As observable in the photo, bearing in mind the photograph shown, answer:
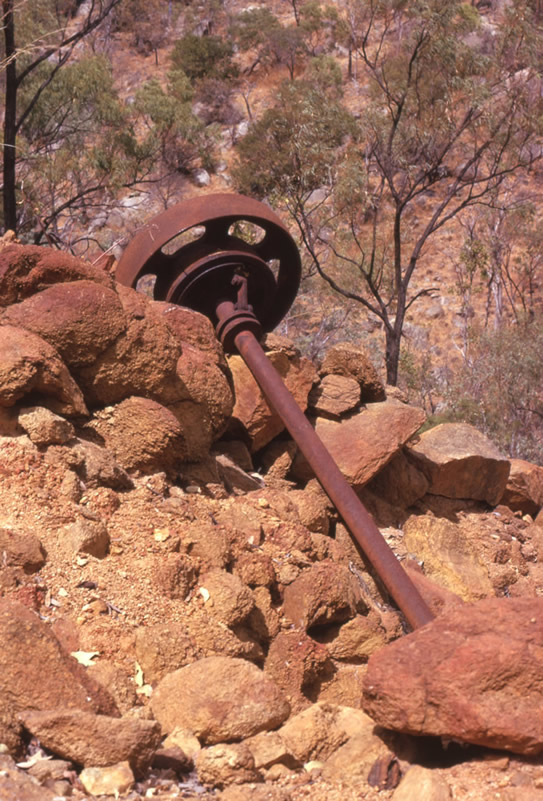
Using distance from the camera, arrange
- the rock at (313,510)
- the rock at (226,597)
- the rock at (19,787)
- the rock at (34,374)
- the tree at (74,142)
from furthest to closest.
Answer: the tree at (74,142)
the rock at (313,510)
the rock at (34,374)
the rock at (226,597)
the rock at (19,787)

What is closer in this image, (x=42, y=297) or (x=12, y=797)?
(x=12, y=797)

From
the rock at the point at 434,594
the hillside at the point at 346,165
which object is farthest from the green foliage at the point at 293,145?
the rock at the point at 434,594

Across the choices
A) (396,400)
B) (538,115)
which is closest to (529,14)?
(538,115)

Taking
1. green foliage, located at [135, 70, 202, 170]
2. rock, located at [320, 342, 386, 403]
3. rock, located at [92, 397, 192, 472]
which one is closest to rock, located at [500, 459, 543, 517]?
rock, located at [320, 342, 386, 403]

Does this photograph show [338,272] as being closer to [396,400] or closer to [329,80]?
[329,80]

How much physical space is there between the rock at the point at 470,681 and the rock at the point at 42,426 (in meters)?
1.47

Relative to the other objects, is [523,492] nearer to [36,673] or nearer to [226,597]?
[226,597]

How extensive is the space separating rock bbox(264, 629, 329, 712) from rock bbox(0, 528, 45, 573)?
0.88 meters

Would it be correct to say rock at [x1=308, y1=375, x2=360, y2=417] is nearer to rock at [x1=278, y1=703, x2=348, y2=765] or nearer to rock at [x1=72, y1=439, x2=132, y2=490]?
rock at [x1=72, y1=439, x2=132, y2=490]

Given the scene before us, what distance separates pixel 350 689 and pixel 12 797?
1.68 meters

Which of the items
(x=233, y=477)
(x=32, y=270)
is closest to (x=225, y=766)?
(x=233, y=477)

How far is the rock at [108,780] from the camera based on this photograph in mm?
2125

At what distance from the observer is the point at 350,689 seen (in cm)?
341

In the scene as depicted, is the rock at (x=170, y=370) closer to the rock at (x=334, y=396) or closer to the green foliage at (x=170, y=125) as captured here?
the rock at (x=334, y=396)
